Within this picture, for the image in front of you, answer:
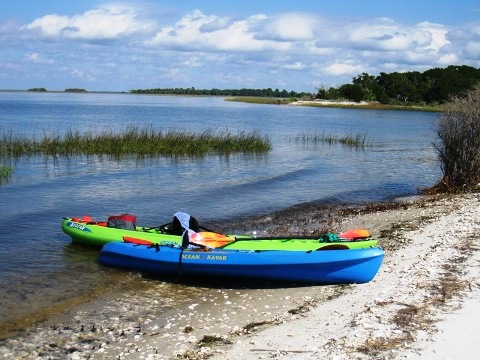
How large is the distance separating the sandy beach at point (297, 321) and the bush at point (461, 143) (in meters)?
7.41

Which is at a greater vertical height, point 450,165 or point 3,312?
point 450,165

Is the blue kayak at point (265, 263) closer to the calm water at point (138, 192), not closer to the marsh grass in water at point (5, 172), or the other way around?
the calm water at point (138, 192)

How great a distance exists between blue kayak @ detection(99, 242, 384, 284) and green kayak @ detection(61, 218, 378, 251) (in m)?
0.44

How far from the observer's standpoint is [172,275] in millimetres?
10250

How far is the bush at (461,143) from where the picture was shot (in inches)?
680

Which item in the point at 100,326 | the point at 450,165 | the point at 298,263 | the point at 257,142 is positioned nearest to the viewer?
the point at 100,326

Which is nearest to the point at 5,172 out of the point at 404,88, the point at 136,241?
the point at 136,241

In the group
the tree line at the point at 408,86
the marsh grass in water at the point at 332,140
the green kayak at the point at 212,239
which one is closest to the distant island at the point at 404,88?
the tree line at the point at 408,86

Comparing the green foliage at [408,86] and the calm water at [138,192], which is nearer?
the calm water at [138,192]

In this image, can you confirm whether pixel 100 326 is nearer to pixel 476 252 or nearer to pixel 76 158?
pixel 476 252

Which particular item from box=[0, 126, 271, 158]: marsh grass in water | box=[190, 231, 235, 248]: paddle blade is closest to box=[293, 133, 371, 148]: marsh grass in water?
box=[0, 126, 271, 158]: marsh grass in water

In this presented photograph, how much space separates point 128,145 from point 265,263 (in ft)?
66.5

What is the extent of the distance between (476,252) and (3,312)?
26.0 ft

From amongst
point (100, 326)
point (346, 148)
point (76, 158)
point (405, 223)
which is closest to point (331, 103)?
point (346, 148)
